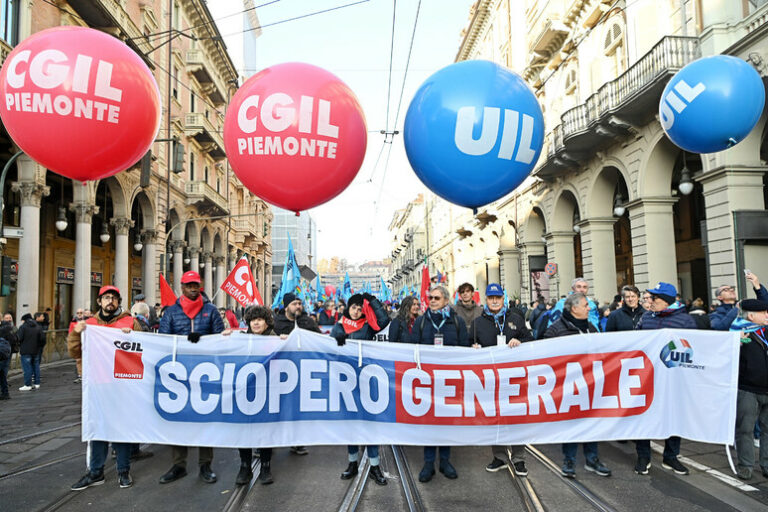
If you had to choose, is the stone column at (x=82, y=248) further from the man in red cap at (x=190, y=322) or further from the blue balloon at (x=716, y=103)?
the blue balloon at (x=716, y=103)

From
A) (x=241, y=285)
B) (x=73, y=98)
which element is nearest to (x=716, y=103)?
(x=73, y=98)

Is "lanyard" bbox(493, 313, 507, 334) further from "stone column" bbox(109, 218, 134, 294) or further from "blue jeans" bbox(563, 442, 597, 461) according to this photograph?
"stone column" bbox(109, 218, 134, 294)

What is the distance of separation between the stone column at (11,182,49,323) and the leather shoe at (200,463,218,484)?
13.9 metres

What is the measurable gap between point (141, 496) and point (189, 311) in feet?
5.97

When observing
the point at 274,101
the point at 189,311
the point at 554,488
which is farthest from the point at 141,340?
the point at 554,488

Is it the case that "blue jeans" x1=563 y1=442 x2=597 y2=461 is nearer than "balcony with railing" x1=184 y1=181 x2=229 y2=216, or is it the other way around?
"blue jeans" x1=563 y1=442 x2=597 y2=461

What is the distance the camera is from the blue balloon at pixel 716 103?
6285 mm

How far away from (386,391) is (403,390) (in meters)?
0.17

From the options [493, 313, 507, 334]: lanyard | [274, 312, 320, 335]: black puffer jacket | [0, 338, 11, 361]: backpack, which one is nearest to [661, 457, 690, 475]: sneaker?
[493, 313, 507, 334]: lanyard

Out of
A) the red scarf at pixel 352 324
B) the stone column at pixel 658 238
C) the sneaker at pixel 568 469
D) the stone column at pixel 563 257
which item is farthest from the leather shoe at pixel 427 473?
the stone column at pixel 563 257

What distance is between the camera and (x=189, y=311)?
5723 mm

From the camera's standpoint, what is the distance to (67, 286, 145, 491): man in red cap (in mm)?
5160

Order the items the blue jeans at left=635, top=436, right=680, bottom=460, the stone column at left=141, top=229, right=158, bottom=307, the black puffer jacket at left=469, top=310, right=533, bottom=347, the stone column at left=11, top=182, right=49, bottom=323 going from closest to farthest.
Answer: the blue jeans at left=635, top=436, right=680, bottom=460 < the black puffer jacket at left=469, top=310, right=533, bottom=347 < the stone column at left=11, top=182, right=49, bottom=323 < the stone column at left=141, top=229, right=158, bottom=307

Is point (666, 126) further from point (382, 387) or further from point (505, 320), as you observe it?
point (382, 387)
